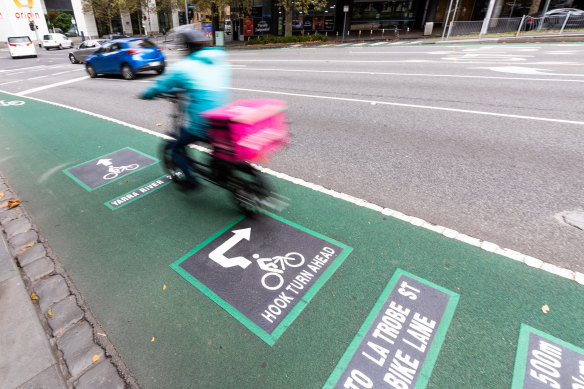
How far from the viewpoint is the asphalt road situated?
143 inches

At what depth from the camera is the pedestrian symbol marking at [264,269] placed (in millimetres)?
2539

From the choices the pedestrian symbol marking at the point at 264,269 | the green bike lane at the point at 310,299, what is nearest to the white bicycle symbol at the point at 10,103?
the green bike lane at the point at 310,299

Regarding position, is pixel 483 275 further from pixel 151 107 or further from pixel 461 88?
pixel 151 107

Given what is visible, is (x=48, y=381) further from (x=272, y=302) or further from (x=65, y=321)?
(x=272, y=302)

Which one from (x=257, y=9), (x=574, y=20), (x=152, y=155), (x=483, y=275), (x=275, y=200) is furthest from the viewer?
(x=257, y=9)

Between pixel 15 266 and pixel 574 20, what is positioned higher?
pixel 574 20

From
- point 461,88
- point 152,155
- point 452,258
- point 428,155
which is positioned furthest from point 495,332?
point 461,88

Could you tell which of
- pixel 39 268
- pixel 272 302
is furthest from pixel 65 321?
pixel 272 302

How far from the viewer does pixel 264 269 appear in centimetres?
294

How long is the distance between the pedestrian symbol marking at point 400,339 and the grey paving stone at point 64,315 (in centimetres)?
215

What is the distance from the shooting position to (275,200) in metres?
3.54

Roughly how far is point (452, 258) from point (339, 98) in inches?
256

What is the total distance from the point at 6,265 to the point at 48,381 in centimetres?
166

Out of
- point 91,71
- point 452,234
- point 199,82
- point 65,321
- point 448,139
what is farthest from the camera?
point 91,71
